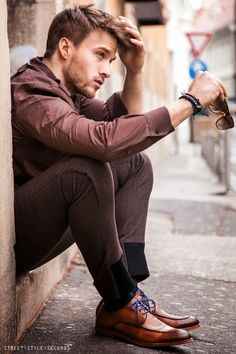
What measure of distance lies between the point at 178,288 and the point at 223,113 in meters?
1.21

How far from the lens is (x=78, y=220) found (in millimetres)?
2566

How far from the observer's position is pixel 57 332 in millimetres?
2904

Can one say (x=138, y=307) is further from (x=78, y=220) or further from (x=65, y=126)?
(x=65, y=126)

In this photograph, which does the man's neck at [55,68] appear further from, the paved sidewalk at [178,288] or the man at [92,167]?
the paved sidewalk at [178,288]

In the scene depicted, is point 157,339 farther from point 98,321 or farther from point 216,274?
point 216,274

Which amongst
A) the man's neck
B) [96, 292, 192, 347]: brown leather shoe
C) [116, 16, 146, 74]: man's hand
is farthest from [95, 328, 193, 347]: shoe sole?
[116, 16, 146, 74]: man's hand

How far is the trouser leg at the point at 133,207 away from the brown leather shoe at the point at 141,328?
5.7 inches

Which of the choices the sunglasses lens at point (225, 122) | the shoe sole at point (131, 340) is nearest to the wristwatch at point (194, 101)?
the sunglasses lens at point (225, 122)

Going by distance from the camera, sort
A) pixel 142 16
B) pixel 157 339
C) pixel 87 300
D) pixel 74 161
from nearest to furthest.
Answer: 1. pixel 74 161
2. pixel 157 339
3. pixel 87 300
4. pixel 142 16

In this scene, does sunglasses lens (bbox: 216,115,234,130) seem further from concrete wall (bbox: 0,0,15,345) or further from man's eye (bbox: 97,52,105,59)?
concrete wall (bbox: 0,0,15,345)

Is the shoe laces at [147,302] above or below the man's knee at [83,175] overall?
below

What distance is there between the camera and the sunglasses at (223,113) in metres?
2.83

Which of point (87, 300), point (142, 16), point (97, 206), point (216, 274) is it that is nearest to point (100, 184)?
point (97, 206)

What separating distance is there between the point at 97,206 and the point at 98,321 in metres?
0.54
